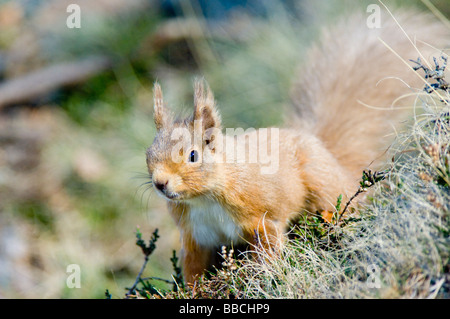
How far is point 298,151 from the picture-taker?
2500 millimetres

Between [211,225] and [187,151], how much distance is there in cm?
44

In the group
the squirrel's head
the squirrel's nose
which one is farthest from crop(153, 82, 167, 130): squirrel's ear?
the squirrel's nose

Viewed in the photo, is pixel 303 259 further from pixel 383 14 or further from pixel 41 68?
pixel 41 68

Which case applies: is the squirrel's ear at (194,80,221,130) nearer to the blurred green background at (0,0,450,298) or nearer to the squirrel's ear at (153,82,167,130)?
the squirrel's ear at (153,82,167,130)

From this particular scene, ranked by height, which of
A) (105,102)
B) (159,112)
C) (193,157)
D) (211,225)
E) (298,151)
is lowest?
(211,225)

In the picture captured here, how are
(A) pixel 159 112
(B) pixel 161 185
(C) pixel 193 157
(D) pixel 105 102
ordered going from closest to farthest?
1. (B) pixel 161 185
2. (C) pixel 193 157
3. (A) pixel 159 112
4. (D) pixel 105 102

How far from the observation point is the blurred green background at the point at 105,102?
436cm

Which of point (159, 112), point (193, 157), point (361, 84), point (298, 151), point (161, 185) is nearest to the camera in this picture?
point (161, 185)

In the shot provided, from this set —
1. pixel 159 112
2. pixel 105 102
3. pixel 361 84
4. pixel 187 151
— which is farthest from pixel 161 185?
pixel 105 102

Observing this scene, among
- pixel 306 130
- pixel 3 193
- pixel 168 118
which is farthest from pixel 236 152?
pixel 3 193

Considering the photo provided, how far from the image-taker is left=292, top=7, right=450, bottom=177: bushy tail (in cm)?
279

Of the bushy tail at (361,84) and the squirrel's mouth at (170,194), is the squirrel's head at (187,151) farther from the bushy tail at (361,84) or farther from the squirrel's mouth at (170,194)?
the bushy tail at (361,84)

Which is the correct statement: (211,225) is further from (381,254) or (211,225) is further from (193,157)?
(381,254)

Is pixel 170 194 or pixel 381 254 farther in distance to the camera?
pixel 170 194
